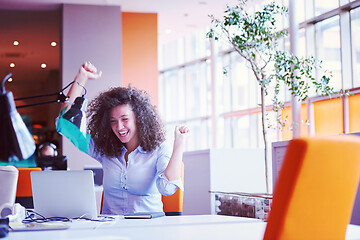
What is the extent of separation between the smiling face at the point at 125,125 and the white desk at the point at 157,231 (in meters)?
0.89

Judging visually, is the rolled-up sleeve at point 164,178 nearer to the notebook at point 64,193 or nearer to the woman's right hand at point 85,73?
the notebook at point 64,193

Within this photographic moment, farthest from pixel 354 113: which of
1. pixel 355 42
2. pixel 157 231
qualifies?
pixel 157 231

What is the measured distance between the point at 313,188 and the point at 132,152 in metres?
1.93

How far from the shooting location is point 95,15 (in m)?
8.53

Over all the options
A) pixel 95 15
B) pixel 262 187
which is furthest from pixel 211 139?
pixel 262 187

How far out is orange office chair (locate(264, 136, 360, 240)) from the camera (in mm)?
1227

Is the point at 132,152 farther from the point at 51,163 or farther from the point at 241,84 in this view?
the point at 241,84

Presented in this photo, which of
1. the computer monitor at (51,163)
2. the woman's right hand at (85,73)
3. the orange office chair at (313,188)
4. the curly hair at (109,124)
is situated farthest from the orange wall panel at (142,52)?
the orange office chair at (313,188)

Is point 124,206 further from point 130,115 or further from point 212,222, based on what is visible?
point 212,222

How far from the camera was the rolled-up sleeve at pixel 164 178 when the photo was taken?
286 centimetres

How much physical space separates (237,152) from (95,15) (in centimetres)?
415

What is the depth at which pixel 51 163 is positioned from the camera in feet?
15.1

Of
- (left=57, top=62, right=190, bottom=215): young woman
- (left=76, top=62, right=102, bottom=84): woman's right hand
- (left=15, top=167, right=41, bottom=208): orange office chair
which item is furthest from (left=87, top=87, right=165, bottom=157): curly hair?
(left=15, top=167, right=41, bottom=208): orange office chair

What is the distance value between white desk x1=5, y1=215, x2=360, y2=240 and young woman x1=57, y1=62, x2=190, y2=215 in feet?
2.17
